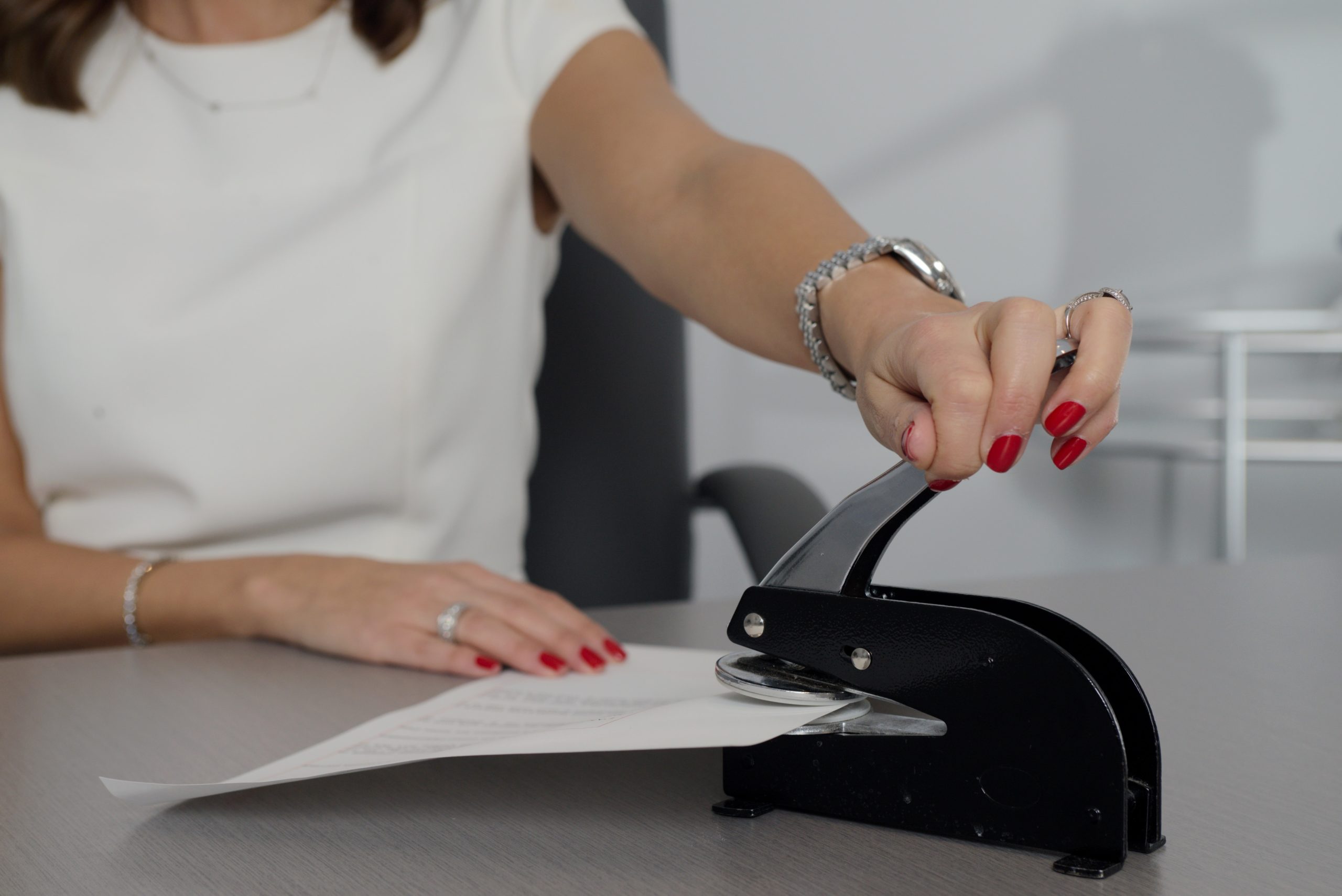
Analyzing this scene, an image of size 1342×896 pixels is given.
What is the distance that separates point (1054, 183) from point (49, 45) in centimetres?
196

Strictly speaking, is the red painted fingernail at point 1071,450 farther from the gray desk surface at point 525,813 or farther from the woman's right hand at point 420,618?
the woman's right hand at point 420,618

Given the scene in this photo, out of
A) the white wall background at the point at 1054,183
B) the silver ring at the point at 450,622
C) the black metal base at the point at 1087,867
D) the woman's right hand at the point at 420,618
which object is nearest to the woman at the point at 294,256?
the woman's right hand at the point at 420,618

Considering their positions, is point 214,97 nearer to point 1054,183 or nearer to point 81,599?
point 81,599

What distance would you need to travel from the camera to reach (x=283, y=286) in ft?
3.35

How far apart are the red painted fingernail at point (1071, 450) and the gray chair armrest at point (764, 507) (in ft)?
1.58

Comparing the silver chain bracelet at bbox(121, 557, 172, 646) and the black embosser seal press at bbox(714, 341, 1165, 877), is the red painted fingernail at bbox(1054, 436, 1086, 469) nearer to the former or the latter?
the black embosser seal press at bbox(714, 341, 1165, 877)

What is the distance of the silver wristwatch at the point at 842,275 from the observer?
571mm

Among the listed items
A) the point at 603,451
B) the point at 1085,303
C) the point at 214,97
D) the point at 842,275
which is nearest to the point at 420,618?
the point at 842,275

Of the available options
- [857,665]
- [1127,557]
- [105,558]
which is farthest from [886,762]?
[1127,557]

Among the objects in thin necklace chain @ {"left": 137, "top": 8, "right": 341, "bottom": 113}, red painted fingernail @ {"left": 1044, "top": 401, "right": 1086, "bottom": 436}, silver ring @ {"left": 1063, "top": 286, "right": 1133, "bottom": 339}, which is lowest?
red painted fingernail @ {"left": 1044, "top": 401, "right": 1086, "bottom": 436}

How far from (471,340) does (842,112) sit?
1619mm

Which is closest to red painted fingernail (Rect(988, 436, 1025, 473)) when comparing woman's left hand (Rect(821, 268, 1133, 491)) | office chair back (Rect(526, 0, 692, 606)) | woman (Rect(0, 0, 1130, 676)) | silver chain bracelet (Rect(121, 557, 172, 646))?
woman's left hand (Rect(821, 268, 1133, 491))

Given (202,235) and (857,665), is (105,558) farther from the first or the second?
(857,665)

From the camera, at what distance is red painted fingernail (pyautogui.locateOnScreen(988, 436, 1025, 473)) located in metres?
0.40
